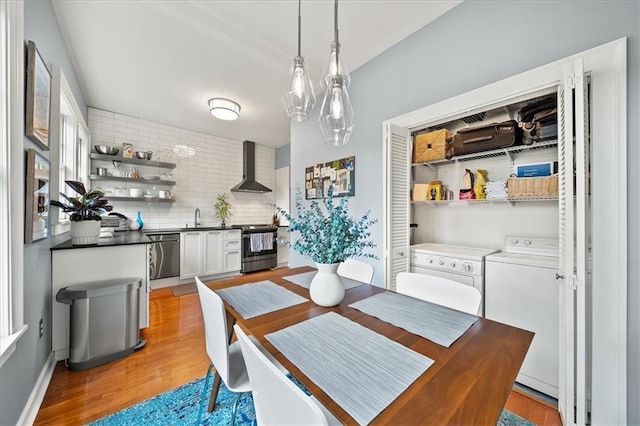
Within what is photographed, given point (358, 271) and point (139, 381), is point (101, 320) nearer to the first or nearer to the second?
point (139, 381)

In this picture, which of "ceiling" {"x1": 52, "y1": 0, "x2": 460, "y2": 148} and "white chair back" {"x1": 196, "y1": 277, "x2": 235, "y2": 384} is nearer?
"white chair back" {"x1": 196, "y1": 277, "x2": 235, "y2": 384}

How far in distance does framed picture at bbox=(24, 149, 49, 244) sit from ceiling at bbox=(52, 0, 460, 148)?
1365mm

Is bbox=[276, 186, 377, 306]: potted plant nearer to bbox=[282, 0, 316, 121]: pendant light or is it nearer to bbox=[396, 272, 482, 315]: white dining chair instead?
bbox=[396, 272, 482, 315]: white dining chair

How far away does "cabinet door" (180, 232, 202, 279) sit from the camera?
4.09 metres

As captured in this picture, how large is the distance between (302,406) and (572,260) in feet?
5.06

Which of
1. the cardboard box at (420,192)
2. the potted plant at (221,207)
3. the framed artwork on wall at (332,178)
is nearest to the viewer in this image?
the cardboard box at (420,192)

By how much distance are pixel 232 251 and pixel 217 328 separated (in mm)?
3684

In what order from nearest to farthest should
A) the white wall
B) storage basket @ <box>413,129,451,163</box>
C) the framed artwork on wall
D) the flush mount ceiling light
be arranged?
storage basket @ <box>413,129,451,163</box>, the framed artwork on wall, the flush mount ceiling light, the white wall

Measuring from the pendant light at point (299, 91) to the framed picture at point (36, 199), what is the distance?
4.98 ft

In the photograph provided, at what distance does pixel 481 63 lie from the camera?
1827mm

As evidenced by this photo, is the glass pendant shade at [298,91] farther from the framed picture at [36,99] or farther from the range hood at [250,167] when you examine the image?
the range hood at [250,167]

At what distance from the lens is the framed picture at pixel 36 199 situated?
1.39 metres

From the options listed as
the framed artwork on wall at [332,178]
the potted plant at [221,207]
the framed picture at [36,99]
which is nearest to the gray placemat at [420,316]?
the framed artwork on wall at [332,178]

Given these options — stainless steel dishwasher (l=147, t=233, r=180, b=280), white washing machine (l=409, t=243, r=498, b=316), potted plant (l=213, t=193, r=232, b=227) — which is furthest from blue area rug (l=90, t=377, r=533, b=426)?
potted plant (l=213, t=193, r=232, b=227)
